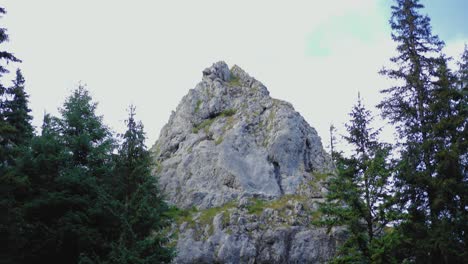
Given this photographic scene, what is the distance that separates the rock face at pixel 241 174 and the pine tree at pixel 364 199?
11.7 meters

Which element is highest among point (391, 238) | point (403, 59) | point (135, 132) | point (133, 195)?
point (403, 59)

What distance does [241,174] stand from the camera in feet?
131

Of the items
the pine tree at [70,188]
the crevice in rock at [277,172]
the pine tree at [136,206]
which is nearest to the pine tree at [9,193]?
the pine tree at [70,188]

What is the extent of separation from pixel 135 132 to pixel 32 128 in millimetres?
16818

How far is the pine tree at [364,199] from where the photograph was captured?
18359mm

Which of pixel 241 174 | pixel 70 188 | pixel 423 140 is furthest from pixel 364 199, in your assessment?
pixel 241 174

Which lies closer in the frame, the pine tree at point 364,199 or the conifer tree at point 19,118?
the pine tree at point 364,199

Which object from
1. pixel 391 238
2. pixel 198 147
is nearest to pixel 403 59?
pixel 391 238

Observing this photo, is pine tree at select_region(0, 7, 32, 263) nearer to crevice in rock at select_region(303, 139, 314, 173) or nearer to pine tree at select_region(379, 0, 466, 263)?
pine tree at select_region(379, 0, 466, 263)

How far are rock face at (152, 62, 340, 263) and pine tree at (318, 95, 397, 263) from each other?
11660mm

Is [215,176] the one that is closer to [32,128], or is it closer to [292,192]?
[292,192]

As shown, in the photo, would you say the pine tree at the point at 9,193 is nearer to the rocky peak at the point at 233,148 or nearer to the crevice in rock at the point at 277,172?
the rocky peak at the point at 233,148

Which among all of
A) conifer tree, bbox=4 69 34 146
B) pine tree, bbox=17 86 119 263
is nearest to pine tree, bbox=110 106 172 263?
pine tree, bbox=17 86 119 263

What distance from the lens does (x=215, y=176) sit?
40.0m
